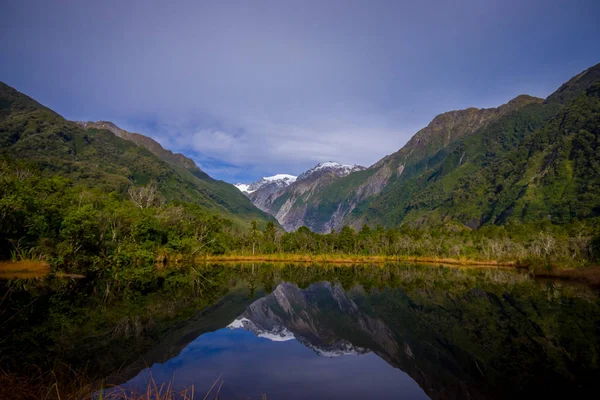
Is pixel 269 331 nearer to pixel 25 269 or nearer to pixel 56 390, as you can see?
pixel 56 390

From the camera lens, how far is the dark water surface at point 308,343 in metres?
12.8

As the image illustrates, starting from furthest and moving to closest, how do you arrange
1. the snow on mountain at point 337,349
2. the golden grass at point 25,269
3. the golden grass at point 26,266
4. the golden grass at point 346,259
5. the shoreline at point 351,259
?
the golden grass at point 346,259 → the shoreline at point 351,259 → the golden grass at point 26,266 → the golden grass at point 25,269 → the snow on mountain at point 337,349

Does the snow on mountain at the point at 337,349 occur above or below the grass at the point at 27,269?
A: below

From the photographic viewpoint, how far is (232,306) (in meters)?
29.5

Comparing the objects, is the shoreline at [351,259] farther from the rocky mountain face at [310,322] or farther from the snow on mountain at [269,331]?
the snow on mountain at [269,331]

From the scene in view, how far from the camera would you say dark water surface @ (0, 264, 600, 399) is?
12836 mm

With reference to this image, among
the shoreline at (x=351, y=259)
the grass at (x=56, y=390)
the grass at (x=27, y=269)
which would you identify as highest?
the grass at (x=56, y=390)

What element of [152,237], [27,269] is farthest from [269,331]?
[152,237]

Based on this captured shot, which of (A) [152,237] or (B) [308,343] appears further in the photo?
(A) [152,237]

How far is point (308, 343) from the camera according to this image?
19203 millimetres

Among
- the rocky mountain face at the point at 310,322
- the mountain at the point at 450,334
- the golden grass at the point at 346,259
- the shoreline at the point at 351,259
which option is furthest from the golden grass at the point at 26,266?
the golden grass at the point at 346,259

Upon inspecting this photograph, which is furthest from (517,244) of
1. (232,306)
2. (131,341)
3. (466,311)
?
(131,341)

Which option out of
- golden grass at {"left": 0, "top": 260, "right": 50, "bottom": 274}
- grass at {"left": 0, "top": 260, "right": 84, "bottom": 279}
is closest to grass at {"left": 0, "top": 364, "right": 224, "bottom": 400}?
grass at {"left": 0, "top": 260, "right": 84, "bottom": 279}

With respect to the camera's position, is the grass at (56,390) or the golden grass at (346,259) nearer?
the grass at (56,390)
